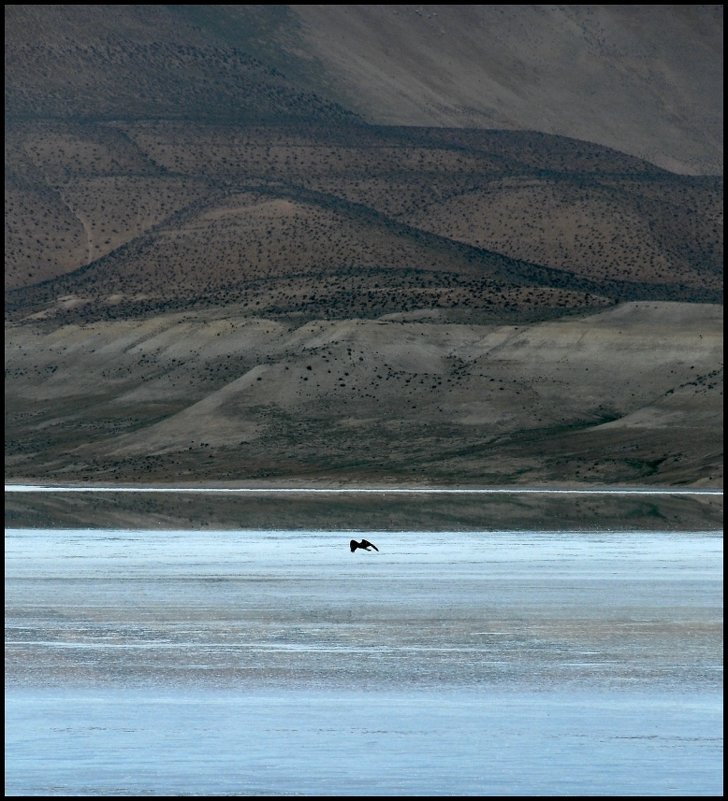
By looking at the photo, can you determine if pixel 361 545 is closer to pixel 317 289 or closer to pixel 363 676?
pixel 363 676

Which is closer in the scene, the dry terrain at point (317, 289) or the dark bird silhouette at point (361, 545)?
the dark bird silhouette at point (361, 545)

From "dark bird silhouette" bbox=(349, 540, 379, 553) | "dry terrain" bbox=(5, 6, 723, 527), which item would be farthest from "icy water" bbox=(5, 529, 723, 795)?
"dry terrain" bbox=(5, 6, 723, 527)

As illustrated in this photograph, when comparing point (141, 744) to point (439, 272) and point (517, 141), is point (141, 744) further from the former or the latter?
point (517, 141)

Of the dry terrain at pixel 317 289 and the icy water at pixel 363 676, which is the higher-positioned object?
the dry terrain at pixel 317 289

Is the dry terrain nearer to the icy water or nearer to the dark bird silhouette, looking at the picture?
the dark bird silhouette

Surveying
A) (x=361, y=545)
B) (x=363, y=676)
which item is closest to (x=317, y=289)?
(x=361, y=545)

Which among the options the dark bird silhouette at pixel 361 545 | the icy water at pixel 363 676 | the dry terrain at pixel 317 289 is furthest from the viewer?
the dry terrain at pixel 317 289

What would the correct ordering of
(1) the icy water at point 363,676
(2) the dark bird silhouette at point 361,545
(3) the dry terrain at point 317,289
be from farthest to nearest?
(3) the dry terrain at point 317,289 < (2) the dark bird silhouette at point 361,545 < (1) the icy water at point 363,676

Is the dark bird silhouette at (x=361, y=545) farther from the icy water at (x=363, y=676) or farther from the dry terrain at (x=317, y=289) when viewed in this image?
the dry terrain at (x=317, y=289)

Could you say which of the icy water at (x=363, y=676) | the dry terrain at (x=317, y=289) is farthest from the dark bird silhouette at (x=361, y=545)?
the dry terrain at (x=317, y=289)
